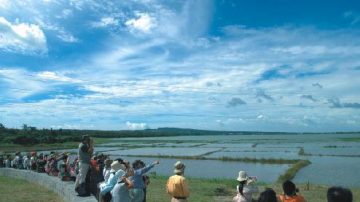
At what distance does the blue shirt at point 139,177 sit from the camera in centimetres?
804

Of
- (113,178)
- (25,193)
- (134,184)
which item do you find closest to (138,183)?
(134,184)

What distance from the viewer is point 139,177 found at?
8.17 meters

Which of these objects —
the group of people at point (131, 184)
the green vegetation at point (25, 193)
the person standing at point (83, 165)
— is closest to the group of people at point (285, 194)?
the group of people at point (131, 184)

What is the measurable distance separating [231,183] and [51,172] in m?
8.48

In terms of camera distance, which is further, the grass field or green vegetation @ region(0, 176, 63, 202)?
the grass field

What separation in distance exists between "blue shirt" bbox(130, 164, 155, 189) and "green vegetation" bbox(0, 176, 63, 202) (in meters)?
4.52

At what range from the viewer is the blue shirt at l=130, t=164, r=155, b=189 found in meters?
8.04

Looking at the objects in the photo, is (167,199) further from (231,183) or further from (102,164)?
(231,183)

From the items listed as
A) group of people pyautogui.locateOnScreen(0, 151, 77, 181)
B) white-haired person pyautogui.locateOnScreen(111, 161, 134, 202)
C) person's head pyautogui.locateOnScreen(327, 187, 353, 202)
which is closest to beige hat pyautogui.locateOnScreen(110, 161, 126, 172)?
white-haired person pyautogui.locateOnScreen(111, 161, 134, 202)

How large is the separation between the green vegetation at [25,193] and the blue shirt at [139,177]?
4.52 meters

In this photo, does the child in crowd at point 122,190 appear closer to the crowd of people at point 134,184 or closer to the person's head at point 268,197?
the crowd of people at point 134,184

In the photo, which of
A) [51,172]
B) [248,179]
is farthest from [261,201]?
[51,172]

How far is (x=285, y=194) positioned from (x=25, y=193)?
10.0 metres

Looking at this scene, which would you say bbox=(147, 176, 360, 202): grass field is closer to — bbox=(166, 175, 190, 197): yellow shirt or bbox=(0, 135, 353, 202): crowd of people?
bbox=(0, 135, 353, 202): crowd of people
